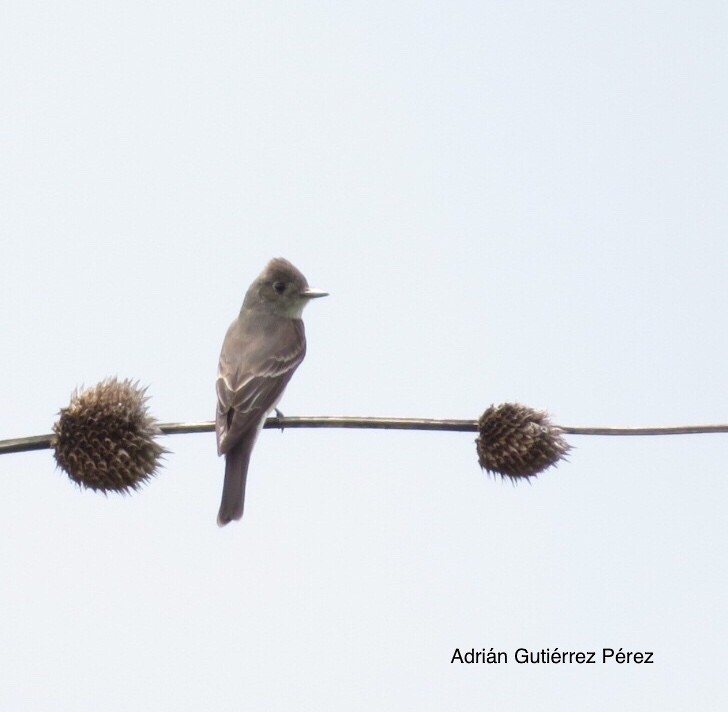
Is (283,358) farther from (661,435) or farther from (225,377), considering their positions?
(661,435)

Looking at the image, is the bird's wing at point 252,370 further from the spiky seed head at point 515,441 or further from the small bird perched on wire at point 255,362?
the spiky seed head at point 515,441

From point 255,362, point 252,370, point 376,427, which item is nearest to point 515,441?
point 376,427

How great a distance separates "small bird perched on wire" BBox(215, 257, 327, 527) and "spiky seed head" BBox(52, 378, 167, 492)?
34.6 inches

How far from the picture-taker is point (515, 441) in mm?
5988

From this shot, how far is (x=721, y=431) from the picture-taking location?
473cm

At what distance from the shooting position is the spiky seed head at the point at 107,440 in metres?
5.70

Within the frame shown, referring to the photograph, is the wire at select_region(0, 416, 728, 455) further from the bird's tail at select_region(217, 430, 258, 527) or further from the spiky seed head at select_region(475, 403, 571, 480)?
the bird's tail at select_region(217, 430, 258, 527)

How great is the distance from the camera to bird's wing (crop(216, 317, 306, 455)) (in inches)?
325

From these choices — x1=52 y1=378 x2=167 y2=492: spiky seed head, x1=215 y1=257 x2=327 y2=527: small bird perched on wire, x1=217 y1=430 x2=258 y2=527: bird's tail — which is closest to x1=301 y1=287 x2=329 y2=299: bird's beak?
x1=215 y1=257 x2=327 y2=527: small bird perched on wire

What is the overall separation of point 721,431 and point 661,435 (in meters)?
0.24

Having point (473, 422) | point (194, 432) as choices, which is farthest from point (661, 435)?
point (194, 432)

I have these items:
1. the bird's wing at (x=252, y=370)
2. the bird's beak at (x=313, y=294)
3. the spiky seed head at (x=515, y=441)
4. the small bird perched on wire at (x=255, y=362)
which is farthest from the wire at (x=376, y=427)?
the bird's beak at (x=313, y=294)

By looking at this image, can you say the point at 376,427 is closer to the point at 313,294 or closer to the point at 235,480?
the point at 235,480

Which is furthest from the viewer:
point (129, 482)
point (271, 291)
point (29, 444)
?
point (271, 291)
